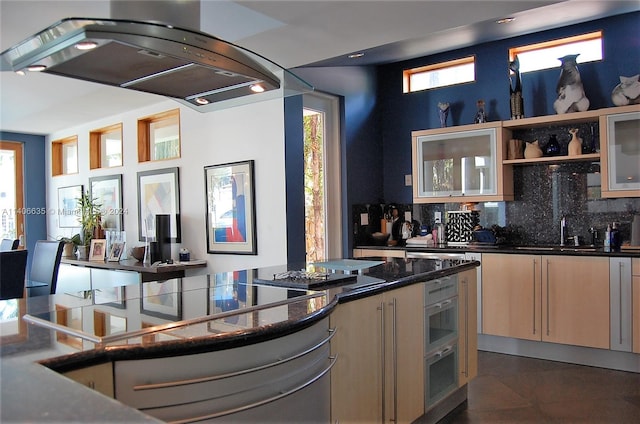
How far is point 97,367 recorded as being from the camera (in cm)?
130

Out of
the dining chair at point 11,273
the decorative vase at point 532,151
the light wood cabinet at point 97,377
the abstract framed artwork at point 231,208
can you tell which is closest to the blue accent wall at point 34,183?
the abstract framed artwork at point 231,208

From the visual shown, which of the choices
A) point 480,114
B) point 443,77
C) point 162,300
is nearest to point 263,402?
point 162,300

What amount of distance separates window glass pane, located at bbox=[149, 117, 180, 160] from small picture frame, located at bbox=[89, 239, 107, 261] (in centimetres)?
107

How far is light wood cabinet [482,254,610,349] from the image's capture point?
3.85 meters

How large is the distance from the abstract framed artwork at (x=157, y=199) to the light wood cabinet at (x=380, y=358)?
317cm

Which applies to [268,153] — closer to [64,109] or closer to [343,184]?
[343,184]

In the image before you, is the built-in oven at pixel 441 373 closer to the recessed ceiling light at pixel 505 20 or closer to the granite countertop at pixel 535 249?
the granite countertop at pixel 535 249

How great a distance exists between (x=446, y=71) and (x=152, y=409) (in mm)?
4611

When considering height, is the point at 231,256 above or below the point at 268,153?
below

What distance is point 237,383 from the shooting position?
1.52m

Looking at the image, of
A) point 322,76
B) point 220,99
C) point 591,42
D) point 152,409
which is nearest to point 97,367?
point 152,409

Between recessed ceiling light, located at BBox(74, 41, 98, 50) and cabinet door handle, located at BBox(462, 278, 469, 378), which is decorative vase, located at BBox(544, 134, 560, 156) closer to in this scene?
cabinet door handle, located at BBox(462, 278, 469, 378)

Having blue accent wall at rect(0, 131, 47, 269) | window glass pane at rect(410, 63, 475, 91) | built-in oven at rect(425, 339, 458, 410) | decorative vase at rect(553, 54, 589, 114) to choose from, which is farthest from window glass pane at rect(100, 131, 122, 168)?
decorative vase at rect(553, 54, 589, 114)

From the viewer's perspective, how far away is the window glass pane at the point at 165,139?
5.27m
